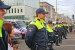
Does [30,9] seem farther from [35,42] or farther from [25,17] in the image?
[35,42]

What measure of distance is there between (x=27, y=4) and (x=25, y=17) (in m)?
6.89

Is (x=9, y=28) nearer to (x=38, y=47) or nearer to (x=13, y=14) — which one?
(x=38, y=47)

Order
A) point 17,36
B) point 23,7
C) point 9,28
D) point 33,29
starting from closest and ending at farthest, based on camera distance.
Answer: point 9,28
point 33,29
point 17,36
point 23,7

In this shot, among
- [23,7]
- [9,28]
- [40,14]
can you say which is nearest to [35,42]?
[40,14]

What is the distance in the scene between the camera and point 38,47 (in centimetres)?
580

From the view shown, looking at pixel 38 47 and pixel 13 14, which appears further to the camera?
pixel 13 14

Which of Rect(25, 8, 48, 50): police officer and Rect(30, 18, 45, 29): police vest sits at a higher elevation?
Rect(30, 18, 45, 29): police vest

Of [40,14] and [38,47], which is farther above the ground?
[40,14]

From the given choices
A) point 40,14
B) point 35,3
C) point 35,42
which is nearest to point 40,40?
point 35,42

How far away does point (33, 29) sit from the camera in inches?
223

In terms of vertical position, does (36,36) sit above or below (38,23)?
below

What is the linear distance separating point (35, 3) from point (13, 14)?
15.1 metres

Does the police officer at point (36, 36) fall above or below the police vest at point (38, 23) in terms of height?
below

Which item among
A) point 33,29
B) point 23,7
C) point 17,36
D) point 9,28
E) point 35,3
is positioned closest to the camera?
point 9,28
